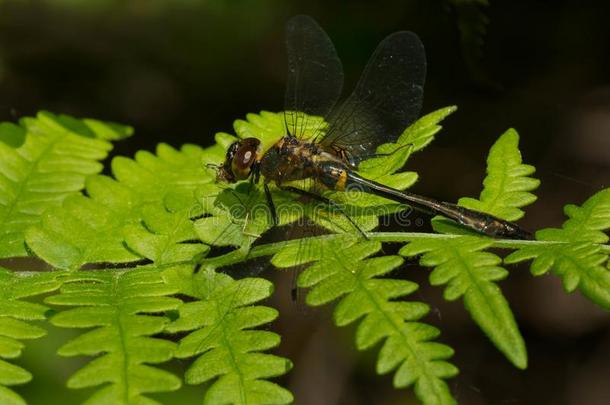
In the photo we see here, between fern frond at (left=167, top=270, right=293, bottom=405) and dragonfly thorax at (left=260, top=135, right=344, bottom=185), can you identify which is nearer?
fern frond at (left=167, top=270, right=293, bottom=405)

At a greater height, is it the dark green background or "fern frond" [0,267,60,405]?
the dark green background

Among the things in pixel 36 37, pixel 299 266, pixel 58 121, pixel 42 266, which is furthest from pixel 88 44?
pixel 299 266

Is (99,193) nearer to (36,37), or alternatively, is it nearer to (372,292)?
(372,292)

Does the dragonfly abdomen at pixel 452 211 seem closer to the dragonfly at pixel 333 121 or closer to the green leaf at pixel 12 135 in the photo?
the dragonfly at pixel 333 121

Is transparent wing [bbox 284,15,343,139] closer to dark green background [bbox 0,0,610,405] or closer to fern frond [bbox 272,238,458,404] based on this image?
fern frond [bbox 272,238,458,404]

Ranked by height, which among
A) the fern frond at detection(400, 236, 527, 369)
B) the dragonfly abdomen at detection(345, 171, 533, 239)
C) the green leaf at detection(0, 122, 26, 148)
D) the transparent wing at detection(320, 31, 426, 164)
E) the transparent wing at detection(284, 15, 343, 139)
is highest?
the green leaf at detection(0, 122, 26, 148)

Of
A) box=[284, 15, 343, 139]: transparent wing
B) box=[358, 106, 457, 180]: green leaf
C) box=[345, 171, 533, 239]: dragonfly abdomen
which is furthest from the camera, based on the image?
box=[284, 15, 343, 139]: transparent wing

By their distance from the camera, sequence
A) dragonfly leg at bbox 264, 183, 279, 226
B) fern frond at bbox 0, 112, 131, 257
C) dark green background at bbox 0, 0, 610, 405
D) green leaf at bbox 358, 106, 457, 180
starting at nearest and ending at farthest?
dragonfly leg at bbox 264, 183, 279, 226
green leaf at bbox 358, 106, 457, 180
fern frond at bbox 0, 112, 131, 257
dark green background at bbox 0, 0, 610, 405

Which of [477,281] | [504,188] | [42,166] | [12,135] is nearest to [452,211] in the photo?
[504,188]

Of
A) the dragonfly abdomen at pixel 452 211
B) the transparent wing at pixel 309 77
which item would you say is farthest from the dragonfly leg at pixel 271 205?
the transparent wing at pixel 309 77

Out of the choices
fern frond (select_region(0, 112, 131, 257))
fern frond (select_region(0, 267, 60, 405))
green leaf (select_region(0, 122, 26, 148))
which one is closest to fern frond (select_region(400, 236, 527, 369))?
fern frond (select_region(0, 267, 60, 405))
